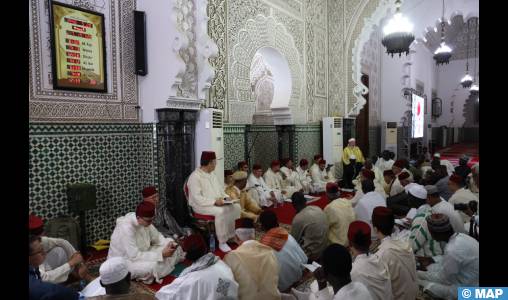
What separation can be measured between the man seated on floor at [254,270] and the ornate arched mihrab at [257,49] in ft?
10.9

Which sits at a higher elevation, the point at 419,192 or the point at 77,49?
the point at 77,49

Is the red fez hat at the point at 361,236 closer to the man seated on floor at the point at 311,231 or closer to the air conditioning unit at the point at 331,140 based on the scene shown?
the man seated on floor at the point at 311,231

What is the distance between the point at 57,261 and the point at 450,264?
2463mm

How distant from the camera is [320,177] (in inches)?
236

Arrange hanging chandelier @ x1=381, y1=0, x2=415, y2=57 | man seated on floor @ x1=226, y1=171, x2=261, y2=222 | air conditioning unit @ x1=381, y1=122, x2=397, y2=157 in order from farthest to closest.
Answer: air conditioning unit @ x1=381, y1=122, x2=397, y2=157 → hanging chandelier @ x1=381, y1=0, x2=415, y2=57 → man seated on floor @ x1=226, y1=171, x2=261, y2=222

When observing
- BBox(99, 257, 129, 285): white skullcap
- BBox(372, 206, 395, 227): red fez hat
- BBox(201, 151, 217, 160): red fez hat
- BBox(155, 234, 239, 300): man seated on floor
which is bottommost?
BBox(155, 234, 239, 300): man seated on floor

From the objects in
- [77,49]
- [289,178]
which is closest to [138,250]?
[77,49]

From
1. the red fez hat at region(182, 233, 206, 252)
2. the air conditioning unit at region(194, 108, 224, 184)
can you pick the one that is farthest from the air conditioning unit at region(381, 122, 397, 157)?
the red fez hat at region(182, 233, 206, 252)

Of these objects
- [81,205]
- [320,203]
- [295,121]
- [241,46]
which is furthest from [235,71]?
[81,205]

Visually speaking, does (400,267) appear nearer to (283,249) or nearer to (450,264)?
(450,264)

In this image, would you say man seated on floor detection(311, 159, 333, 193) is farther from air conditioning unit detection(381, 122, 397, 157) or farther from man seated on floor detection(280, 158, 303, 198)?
air conditioning unit detection(381, 122, 397, 157)

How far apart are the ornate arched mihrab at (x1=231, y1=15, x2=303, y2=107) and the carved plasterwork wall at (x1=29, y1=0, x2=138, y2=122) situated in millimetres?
1770

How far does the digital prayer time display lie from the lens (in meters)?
2.84

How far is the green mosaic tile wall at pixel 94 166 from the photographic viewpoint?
2723mm
